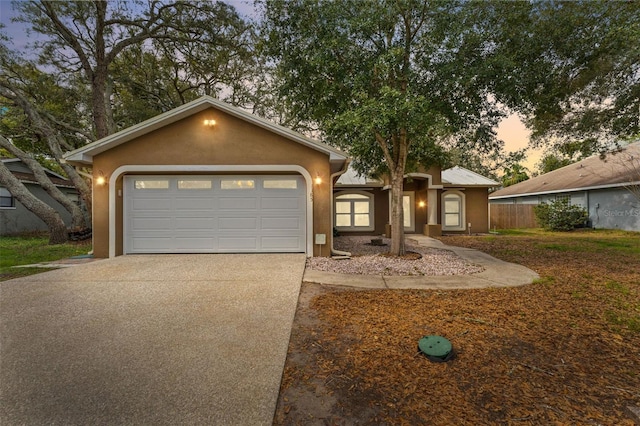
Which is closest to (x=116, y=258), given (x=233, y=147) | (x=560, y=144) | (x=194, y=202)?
(x=194, y=202)

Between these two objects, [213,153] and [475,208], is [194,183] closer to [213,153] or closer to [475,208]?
[213,153]

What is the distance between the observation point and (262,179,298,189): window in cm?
820

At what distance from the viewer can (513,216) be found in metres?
18.8

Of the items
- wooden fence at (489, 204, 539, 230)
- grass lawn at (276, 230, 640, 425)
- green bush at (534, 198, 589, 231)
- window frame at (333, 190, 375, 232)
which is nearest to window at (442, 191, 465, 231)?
window frame at (333, 190, 375, 232)

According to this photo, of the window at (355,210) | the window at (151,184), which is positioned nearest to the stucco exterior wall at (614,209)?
the window at (355,210)

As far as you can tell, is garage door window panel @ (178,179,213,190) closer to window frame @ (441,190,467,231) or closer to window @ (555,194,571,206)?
window frame @ (441,190,467,231)

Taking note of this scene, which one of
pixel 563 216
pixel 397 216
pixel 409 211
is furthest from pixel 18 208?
pixel 563 216

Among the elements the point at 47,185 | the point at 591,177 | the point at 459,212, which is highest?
the point at 591,177

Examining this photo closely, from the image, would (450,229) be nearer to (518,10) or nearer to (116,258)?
(518,10)

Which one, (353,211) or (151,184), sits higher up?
(151,184)

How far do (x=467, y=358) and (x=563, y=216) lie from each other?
18013 millimetres

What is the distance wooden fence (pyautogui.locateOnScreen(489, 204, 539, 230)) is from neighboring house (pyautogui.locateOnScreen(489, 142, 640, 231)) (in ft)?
6.84

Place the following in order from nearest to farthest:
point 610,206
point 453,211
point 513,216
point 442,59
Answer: point 442,59
point 453,211
point 610,206
point 513,216

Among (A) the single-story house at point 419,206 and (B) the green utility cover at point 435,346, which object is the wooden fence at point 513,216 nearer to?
(A) the single-story house at point 419,206
